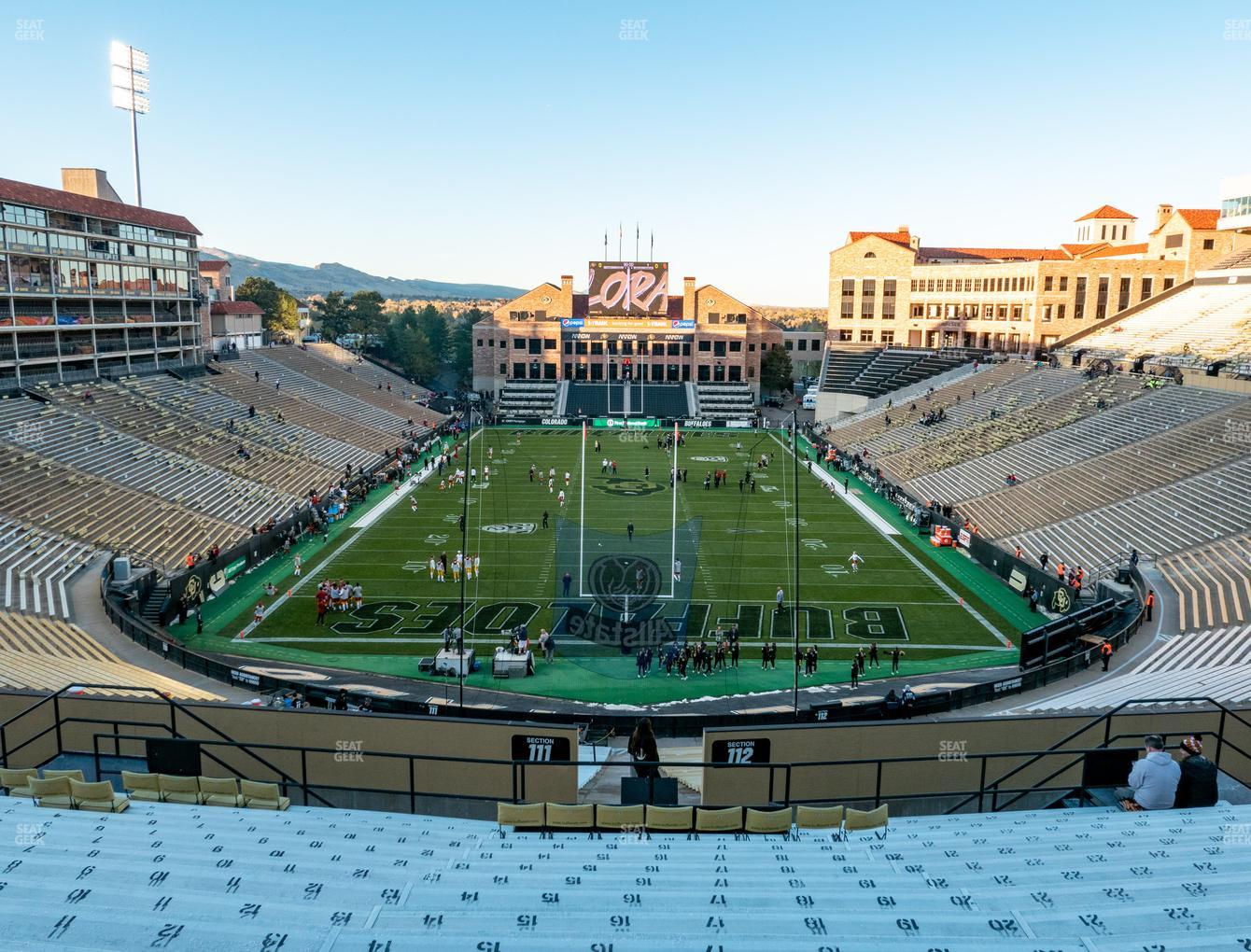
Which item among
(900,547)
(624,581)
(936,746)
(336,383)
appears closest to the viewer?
(936,746)

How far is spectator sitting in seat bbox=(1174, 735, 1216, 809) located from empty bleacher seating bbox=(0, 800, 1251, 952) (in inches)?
9.4

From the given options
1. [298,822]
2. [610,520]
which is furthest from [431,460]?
[298,822]

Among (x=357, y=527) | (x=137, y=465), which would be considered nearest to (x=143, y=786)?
(x=357, y=527)

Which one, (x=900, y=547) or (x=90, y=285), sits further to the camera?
(x=90, y=285)

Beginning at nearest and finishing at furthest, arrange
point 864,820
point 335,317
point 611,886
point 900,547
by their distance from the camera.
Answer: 1. point 611,886
2. point 864,820
3. point 900,547
4. point 335,317

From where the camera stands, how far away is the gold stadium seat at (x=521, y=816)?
8.84 metres

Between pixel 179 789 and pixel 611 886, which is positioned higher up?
pixel 611 886

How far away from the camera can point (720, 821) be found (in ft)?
28.6

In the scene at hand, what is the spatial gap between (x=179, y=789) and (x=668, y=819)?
195 inches

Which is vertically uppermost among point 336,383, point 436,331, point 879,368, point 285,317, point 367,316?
point 367,316

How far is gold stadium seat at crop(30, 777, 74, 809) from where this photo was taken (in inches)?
327

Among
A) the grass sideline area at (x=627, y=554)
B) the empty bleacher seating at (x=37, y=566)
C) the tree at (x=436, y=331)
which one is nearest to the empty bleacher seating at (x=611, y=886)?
the grass sideline area at (x=627, y=554)

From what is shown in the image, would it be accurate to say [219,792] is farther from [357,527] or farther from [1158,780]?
[357,527]

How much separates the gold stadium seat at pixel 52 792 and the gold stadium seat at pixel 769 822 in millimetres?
6427
